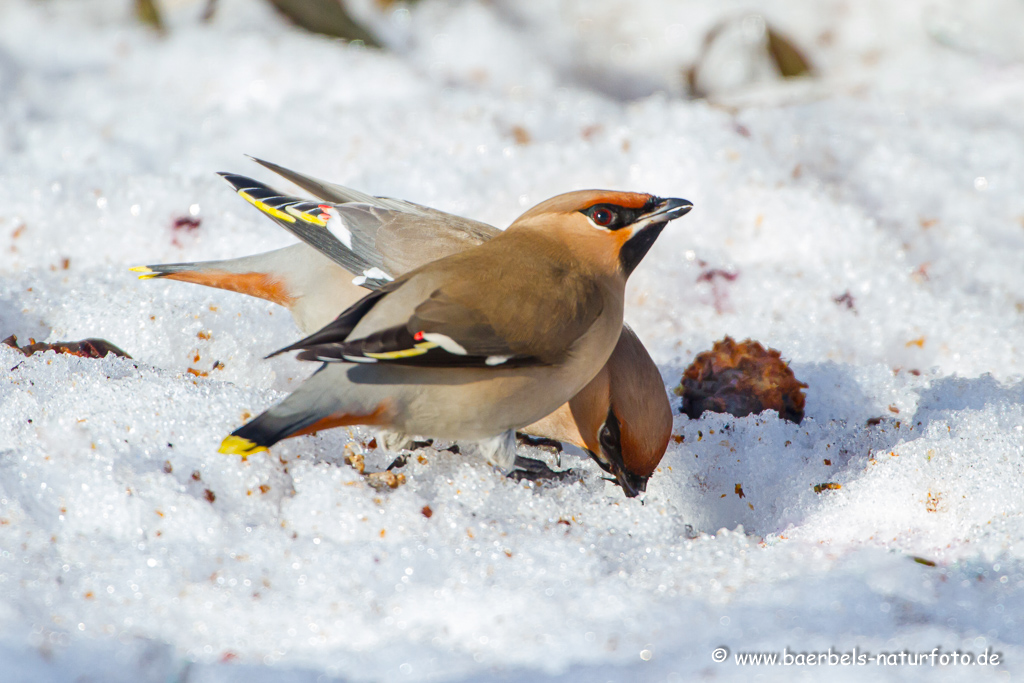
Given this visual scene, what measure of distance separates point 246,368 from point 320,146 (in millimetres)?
1782

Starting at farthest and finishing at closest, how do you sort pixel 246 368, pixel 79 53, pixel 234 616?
pixel 79 53 < pixel 246 368 < pixel 234 616

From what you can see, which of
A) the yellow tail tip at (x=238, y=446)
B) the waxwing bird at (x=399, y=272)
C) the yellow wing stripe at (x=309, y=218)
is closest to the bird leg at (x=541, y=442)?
the waxwing bird at (x=399, y=272)

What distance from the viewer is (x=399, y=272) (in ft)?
8.55

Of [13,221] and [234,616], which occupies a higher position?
[234,616]

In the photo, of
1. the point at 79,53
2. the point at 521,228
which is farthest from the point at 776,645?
the point at 79,53

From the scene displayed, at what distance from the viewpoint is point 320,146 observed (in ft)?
14.7

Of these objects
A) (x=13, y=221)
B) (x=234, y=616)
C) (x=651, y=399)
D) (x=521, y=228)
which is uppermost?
(x=521, y=228)

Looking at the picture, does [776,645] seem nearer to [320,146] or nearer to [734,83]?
[320,146]

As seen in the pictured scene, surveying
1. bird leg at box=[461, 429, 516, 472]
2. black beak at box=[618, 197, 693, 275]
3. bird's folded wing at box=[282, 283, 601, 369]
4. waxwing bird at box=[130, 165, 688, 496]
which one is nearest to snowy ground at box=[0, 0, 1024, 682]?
bird leg at box=[461, 429, 516, 472]

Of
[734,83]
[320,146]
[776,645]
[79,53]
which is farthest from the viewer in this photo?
[734,83]

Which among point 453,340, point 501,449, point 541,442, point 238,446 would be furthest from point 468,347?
point 541,442

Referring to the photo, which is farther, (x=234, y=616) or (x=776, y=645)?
(x=234, y=616)

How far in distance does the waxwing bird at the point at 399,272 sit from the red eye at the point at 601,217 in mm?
106

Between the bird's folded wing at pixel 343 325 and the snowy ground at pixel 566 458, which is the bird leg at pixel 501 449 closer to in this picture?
the snowy ground at pixel 566 458
